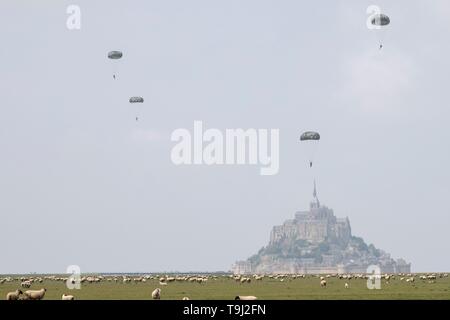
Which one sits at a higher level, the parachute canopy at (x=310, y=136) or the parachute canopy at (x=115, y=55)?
the parachute canopy at (x=115, y=55)

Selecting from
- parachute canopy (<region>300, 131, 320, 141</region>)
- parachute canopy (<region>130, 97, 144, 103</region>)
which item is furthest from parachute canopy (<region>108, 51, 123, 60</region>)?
parachute canopy (<region>300, 131, 320, 141</region>)

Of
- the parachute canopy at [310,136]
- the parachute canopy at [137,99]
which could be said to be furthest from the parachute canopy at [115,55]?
the parachute canopy at [310,136]

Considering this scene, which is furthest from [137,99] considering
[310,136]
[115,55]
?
[310,136]

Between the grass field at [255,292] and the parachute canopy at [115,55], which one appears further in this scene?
the parachute canopy at [115,55]

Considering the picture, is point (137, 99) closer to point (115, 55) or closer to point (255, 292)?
point (115, 55)

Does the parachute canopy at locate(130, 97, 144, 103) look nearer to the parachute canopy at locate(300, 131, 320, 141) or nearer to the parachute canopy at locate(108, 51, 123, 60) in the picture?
the parachute canopy at locate(108, 51, 123, 60)

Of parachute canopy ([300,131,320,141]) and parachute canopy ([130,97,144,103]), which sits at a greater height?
parachute canopy ([130,97,144,103])

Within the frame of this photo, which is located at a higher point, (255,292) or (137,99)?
(137,99)

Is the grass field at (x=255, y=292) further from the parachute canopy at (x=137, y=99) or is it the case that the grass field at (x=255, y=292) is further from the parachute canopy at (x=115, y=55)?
the parachute canopy at (x=115, y=55)
